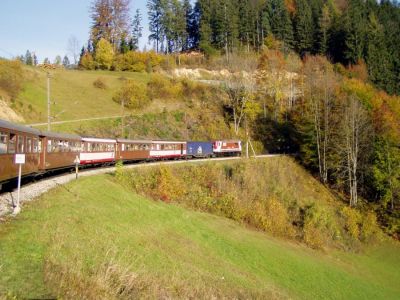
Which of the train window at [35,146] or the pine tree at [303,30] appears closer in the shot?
the train window at [35,146]

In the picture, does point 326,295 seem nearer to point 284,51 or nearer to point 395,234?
point 395,234

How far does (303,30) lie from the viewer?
10638 centimetres

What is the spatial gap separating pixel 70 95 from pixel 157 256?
6185 cm

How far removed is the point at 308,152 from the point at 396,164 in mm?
13922

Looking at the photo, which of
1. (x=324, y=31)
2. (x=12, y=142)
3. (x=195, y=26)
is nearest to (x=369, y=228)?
(x=12, y=142)

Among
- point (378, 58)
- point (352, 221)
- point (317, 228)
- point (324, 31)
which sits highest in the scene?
point (324, 31)

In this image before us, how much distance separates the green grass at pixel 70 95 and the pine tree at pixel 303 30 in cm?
4176

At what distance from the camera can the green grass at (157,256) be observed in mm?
9797

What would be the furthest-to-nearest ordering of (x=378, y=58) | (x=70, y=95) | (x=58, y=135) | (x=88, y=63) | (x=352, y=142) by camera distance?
(x=88, y=63), (x=378, y=58), (x=70, y=95), (x=352, y=142), (x=58, y=135)

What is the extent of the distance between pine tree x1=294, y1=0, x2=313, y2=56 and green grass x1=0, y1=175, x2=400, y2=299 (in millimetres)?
79535

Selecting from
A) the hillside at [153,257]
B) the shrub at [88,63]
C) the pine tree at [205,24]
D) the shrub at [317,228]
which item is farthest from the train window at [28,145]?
the pine tree at [205,24]

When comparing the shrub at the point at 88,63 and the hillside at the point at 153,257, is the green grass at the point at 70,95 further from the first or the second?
the hillside at the point at 153,257

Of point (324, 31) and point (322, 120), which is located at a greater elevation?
point (324, 31)

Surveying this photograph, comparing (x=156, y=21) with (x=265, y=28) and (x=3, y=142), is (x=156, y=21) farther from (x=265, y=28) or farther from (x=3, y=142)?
(x=3, y=142)
